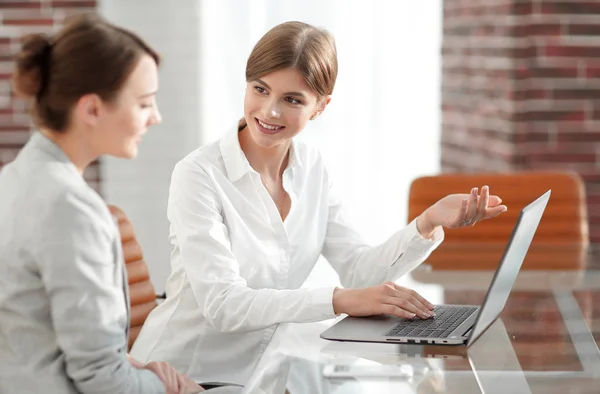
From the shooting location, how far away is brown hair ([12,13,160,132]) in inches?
61.6

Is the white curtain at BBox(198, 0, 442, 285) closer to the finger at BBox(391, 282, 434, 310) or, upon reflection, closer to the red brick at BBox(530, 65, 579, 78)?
the red brick at BBox(530, 65, 579, 78)

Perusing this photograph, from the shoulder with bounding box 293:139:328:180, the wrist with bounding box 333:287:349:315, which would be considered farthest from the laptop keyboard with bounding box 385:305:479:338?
the shoulder with bounding box 293:139:328:180

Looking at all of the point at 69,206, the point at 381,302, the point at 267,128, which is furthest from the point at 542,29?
the point at 69,206

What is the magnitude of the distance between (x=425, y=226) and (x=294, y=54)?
1.63 ft

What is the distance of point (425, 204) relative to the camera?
2.92 meters

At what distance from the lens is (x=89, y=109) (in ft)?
5.22

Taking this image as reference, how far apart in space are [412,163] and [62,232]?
3000mm

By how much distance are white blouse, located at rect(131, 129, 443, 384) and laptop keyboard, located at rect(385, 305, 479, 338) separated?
16 centimetres

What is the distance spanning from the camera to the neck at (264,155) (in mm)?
2256

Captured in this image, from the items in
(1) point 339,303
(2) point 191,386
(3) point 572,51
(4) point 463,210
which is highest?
(3) point 572,51

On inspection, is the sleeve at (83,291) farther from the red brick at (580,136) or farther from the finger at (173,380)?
the red brick at (580,136)

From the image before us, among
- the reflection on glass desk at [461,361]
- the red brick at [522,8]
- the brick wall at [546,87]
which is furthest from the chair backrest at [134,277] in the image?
the red brick at [522,8]

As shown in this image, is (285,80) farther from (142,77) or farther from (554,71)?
(554,71)

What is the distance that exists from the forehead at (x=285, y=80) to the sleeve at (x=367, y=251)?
342 millimetres
